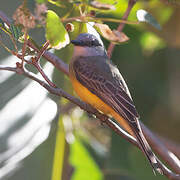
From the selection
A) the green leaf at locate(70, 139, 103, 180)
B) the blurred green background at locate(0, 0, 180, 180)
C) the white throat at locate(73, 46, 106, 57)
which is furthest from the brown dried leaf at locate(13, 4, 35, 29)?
the green leaf at locate(70, 139, 103, 180)

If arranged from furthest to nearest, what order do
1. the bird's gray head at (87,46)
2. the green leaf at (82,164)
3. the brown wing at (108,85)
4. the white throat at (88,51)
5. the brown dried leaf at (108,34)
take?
the green leaf at (82,164) < the white throat at (88,51) < the bird's gray head at (87,46) < the brown wing at (108,85) < the brown dried leaf at (108,34)

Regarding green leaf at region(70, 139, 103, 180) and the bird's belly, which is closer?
the bird's belly

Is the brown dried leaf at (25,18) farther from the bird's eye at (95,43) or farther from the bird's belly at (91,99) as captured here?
the bird's eye at (95,43)

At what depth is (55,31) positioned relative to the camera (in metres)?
1.39

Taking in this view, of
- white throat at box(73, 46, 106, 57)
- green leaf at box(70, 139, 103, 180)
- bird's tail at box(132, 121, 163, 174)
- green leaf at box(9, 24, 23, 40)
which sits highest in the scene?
green leaf at box(9, 24, 23, 40)

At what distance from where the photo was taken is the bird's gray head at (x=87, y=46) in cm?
244

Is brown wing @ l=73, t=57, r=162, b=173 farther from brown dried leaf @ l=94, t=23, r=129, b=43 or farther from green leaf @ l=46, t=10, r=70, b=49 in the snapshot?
green leaf @ l=46, t=10, r=70, b=49

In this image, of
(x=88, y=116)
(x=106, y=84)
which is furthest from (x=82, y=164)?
(x=106, y=84)

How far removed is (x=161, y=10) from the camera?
3596 millimetres

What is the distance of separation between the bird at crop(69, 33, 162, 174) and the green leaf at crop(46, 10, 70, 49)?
88 cm

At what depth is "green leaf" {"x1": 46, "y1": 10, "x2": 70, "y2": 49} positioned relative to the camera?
139 centimetres

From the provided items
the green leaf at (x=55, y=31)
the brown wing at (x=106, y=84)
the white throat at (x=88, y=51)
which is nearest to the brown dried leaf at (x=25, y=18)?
the green leaf at (x=55, y=31)

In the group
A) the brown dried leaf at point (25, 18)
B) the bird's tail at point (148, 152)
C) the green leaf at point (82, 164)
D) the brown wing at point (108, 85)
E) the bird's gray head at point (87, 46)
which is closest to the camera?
Result: the brown dried leaf at point (25, 18)

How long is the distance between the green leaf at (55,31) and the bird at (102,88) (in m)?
0.88
